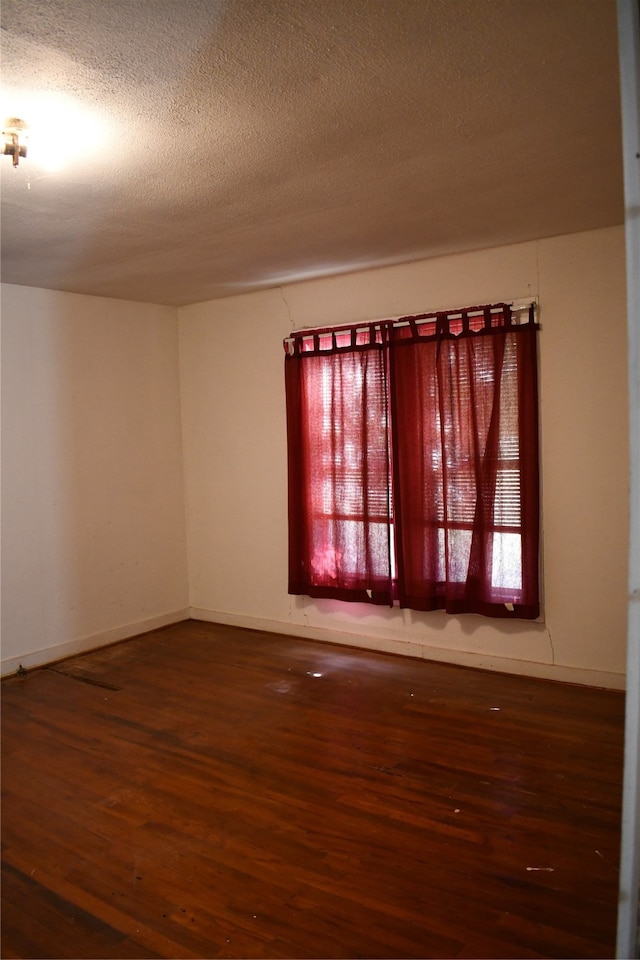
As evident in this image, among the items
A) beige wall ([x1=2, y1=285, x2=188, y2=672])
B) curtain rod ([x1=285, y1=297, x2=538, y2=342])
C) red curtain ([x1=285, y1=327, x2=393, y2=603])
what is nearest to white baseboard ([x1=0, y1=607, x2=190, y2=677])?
beige wall ([x1=2, y1=285, x2=188, y2=672])

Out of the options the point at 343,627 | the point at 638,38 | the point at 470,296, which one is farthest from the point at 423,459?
the point at 638,38

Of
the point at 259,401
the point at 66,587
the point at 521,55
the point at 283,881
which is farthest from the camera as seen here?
the point at 259,401

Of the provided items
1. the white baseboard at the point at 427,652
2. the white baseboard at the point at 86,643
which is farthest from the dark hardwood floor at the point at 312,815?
the white baseboard at the point at 86,643

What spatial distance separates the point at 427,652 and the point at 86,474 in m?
2.72

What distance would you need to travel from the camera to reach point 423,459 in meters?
4.41

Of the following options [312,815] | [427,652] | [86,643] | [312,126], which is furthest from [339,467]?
[312,126]

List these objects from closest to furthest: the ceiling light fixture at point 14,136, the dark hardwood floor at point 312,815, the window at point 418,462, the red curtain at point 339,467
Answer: the dark hardwood floor at point 312,815 → the ceiling light fixture at point 14,136 → the window at point 418,462 → the red curtain at point 339,467

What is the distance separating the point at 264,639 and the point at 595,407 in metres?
2.84

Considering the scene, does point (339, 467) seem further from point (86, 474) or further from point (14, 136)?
point (14, 136)

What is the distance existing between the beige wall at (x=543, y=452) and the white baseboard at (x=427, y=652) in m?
0.01

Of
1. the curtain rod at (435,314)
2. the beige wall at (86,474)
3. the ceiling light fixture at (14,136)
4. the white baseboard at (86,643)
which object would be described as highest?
the ceiling light fixture at (14,136)

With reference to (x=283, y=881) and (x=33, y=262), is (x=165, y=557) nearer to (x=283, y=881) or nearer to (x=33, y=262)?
(x=33, y=262)

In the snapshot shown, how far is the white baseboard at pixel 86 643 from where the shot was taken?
183 inches

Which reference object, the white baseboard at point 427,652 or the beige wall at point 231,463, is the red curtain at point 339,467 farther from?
the white baseboard at point 427,652
